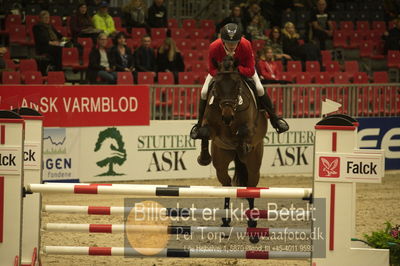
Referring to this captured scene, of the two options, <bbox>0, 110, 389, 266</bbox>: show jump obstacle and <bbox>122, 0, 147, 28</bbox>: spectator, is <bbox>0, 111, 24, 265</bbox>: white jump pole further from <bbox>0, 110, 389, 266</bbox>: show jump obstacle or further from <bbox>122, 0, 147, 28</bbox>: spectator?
<bbox>122, 0, 147, 28</bbox>: spectator

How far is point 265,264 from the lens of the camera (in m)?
7.84

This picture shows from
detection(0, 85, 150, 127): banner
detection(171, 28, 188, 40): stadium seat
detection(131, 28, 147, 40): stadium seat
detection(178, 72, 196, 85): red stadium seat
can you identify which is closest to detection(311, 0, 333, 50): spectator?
detection(171, 28, 188, 40): stadium seat

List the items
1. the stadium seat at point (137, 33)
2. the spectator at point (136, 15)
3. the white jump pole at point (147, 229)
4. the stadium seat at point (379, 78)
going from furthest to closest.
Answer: the spectator at point (136, 15)
the stadium seat at point (137, 33)
the stadium seat at point (379, 78)
the white jump pole at point (147, 229)

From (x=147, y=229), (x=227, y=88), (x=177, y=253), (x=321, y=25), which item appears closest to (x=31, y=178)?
(x=147, y=229)

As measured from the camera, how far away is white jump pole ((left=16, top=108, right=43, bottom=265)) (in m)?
6.88

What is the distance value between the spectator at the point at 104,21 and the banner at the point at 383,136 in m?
5.59

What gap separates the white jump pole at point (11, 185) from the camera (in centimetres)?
637

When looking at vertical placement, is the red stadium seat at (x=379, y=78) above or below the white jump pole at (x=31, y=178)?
above

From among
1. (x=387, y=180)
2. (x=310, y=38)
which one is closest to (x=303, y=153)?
(x=387, y=180)

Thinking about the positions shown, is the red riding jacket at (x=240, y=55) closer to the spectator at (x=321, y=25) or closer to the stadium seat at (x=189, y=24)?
the stadium seat at (x=189, y=24)

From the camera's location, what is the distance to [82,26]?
1565cm

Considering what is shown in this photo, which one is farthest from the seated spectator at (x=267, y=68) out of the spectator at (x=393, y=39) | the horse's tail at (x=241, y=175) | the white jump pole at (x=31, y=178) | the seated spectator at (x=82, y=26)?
the white jump pole at (x=31, y=178)

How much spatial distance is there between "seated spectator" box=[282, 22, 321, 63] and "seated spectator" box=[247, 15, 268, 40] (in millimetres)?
687

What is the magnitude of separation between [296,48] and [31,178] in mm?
10646
